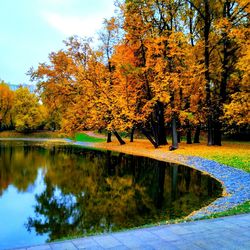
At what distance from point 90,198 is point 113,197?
875 millimetres

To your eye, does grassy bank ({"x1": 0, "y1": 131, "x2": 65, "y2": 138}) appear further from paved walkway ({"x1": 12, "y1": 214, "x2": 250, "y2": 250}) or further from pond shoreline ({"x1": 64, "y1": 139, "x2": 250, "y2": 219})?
paved walkway ({"x1": 12, "y1": 214, "x2": 250, "y2": 250})

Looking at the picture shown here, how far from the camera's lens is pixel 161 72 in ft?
86.7

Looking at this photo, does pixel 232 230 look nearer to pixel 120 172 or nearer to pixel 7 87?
pixel 120 172

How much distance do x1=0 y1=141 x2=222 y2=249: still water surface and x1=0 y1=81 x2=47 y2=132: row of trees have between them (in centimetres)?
4517

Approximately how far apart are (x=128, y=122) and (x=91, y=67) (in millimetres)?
8917

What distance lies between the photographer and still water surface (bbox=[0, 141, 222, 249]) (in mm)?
8516

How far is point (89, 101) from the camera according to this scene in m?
33.2

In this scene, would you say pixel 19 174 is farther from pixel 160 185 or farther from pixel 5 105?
pixel 5 105

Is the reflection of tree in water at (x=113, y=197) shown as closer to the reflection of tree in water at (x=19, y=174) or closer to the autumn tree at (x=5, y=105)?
the reflection of tree in water at (x=19, y=174)

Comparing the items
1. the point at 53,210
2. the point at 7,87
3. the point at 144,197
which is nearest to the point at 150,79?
the point at 144,197

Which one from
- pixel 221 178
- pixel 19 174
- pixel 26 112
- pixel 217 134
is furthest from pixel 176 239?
pixel 26 112

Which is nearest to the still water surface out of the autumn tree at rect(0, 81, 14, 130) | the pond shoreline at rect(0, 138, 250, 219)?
the pond shoreline at rect(0, 138, 250, 219)

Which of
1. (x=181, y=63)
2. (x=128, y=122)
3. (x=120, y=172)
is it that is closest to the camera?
(x=120, y=172)

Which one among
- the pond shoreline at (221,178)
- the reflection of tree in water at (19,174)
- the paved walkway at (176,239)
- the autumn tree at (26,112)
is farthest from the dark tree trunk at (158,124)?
the autumn tree at (26,112)
